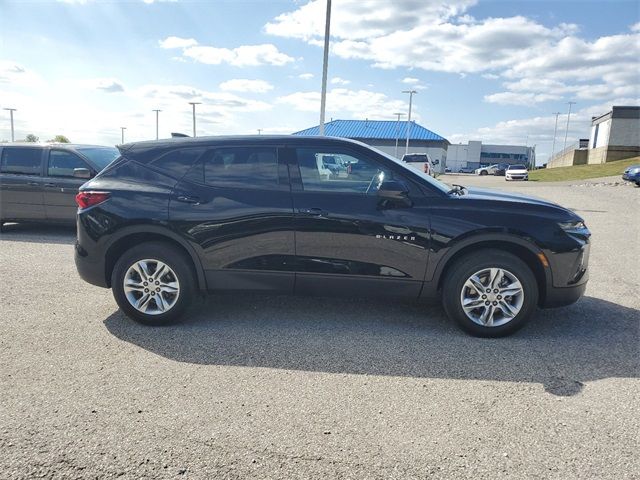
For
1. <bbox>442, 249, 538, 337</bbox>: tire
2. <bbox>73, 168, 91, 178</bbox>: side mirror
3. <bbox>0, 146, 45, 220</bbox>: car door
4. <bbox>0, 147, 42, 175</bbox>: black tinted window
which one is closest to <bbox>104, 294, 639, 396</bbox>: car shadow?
<bbox>442, 249, 538, 337</bbox>: tire

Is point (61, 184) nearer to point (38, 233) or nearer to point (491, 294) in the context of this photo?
point (38, 233)

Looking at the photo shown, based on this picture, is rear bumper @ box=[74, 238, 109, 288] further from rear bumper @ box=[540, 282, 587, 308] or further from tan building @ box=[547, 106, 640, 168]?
tan building @ box=[547, 106, 640, 168]

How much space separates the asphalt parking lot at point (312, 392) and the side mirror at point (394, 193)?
121 centimetres

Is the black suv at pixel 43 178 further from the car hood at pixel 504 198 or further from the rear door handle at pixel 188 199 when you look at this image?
the car hood at pixel 504 198

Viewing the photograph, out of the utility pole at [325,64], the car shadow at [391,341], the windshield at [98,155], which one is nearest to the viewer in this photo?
the car shadow at [391,341]

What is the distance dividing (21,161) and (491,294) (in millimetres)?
9030

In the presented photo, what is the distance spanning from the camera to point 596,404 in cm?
303

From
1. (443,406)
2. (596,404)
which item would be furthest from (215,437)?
(596,404)

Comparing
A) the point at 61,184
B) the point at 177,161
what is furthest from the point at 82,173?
the point at 177,161

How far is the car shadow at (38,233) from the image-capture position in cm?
845

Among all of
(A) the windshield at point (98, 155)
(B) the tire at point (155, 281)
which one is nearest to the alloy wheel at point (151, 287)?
(B) the tire at point (155, 281)

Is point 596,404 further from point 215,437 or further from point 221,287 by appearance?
point 221,287

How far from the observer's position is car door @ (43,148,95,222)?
8.48 meters

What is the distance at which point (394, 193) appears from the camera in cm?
398
